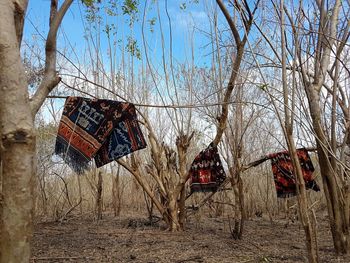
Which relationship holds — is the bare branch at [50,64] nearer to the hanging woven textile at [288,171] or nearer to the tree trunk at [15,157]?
the tree trunk at [15,157]

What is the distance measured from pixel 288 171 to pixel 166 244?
6.29ft

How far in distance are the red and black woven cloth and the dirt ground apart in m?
0.94

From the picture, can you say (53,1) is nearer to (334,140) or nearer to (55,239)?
(334,140)

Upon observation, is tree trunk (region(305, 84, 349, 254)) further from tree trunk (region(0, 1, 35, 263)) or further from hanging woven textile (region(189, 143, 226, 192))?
tree trunk (region(0, 1, 35, 263))

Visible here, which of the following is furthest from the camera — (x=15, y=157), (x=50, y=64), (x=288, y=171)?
(x=288, y=171)

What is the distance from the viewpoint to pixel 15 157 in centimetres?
165

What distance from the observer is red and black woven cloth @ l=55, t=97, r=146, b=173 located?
3.98 meters

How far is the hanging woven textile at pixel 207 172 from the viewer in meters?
4.64

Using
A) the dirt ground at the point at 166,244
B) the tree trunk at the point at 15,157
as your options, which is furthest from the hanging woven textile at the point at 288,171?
the tree trunk at the point at 15,157

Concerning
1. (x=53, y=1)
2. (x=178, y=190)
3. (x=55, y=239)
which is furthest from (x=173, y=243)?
(x=53, y=1)

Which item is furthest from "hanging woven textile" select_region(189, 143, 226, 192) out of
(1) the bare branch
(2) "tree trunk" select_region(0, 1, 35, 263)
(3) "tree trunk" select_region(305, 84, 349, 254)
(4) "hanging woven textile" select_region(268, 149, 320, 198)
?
(2) "tree trunk" select_region(0, 1, 35, 263)

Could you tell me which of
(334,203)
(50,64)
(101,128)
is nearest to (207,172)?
(101,128)

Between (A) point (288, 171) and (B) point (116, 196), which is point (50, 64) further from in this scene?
(B) point (116, 196)

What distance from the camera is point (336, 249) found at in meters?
3.33
